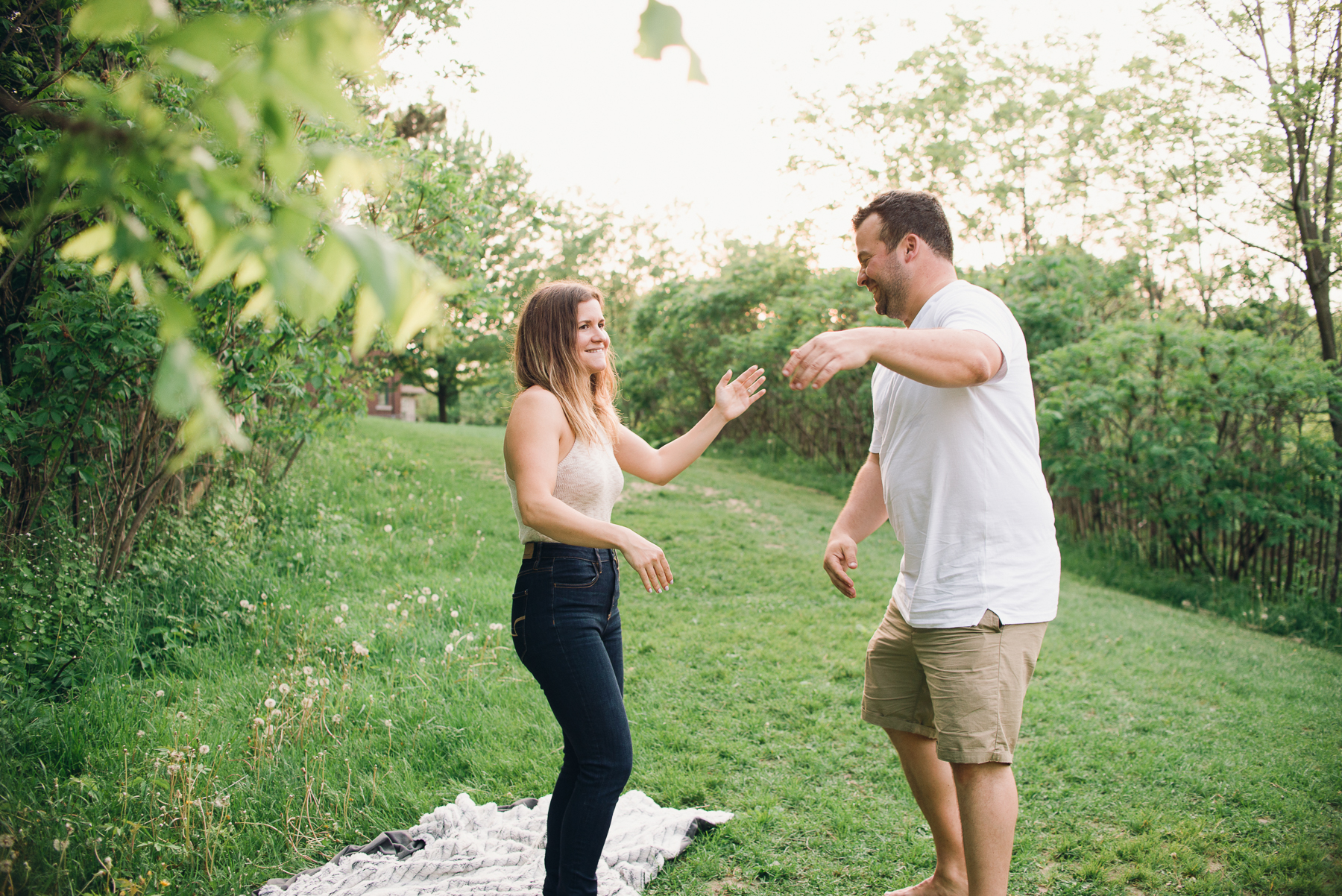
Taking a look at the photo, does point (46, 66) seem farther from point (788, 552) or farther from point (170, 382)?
point (788, 552)

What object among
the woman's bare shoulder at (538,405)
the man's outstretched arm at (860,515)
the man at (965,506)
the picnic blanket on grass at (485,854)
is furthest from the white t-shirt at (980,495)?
the picnic blanket on grass at (485,854)

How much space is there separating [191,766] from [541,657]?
187 centimetres

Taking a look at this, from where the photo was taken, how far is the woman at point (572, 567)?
7.76ft

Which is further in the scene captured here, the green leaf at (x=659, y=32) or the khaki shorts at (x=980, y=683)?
the khaki shorts at (x=980, y=683)

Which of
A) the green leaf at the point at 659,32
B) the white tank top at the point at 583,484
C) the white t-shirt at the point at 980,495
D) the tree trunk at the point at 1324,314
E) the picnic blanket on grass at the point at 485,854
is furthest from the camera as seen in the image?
the tree trunk at the point at 1324,314

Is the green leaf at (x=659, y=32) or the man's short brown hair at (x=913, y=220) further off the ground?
the man's short brown hair at (x=913, y=220)

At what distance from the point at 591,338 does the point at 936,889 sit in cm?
228

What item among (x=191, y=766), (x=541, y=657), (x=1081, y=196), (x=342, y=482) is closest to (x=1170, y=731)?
(x=541, y=657)

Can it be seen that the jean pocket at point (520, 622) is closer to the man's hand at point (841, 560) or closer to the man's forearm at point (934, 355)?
the man's hand at point (841, 560)

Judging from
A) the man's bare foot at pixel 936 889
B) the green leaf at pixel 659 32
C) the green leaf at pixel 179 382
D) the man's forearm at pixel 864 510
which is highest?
the green leaf at pixel 659 32

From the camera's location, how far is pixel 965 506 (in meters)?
2.44

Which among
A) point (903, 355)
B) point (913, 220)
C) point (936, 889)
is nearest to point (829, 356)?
point (903, 355)

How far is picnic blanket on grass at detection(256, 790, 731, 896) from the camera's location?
2959 mm

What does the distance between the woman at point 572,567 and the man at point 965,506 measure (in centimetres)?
73
